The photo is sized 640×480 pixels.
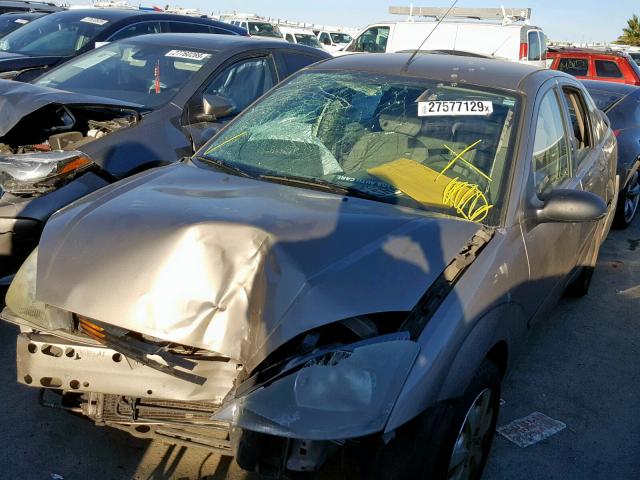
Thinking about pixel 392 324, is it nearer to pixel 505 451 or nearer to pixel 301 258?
pixel 301 258

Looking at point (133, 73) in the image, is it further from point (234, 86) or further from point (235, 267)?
point (235, 267)

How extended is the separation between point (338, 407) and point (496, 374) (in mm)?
889

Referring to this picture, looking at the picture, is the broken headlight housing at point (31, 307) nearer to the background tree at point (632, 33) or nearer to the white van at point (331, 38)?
the white van at point (331, 38)

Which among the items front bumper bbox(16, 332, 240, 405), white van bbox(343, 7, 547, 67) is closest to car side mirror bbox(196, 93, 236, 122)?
front bumper bbox(16, 332, 240, 405)

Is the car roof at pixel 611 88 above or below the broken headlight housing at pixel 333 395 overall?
above

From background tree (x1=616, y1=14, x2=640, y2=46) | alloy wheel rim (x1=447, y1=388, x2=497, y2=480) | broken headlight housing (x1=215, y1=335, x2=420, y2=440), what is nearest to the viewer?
broken headlight housing (x1=215, y1=335, x2=420, y2=440)

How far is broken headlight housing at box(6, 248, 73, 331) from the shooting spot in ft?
8.99

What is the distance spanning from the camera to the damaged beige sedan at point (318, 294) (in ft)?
7.51

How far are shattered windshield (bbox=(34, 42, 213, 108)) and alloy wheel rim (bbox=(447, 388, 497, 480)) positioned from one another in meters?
3.48

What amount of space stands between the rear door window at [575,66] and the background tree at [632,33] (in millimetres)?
27806

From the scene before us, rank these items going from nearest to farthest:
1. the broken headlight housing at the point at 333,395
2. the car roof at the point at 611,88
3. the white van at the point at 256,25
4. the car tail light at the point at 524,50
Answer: the broken headlight housing at the point at 333,395, the car roof at the point at 611,88, the car tail light at the point at 524,50, the white van at the point at 256,25

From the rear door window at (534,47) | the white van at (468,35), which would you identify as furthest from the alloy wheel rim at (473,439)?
the rear door window at (534,47)

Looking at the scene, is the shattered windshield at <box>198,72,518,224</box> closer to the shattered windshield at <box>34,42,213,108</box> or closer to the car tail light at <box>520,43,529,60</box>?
the shattered windshield at <box>34,42,213,108</box>

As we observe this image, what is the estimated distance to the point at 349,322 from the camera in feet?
8.20
